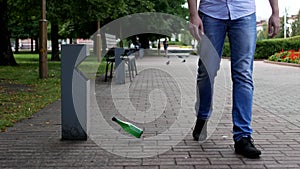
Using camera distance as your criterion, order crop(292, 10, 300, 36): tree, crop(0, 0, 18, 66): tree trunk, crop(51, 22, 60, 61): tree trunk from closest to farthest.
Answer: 1. crop(0, 0, 18, 66): tree trunk
2. crop(51, 22, 60, 61): tree trunk
3. crop(292, 10, 300, 36): tree

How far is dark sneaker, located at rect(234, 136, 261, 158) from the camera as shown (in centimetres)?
400

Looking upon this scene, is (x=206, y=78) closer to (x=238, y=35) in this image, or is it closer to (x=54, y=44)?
(x=238, y=35)

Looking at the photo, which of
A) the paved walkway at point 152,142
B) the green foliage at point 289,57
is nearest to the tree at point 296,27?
the green foliage at point 289,57

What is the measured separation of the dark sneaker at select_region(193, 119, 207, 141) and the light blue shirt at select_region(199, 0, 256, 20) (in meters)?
1.14

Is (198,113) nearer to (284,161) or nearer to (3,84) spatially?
(284,161)

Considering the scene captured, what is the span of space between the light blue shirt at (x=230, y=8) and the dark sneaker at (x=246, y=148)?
117cm

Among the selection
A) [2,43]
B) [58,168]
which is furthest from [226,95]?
[2,43]

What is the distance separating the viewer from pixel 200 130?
478 centimetres

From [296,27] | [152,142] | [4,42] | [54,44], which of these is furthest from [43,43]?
[296,27]

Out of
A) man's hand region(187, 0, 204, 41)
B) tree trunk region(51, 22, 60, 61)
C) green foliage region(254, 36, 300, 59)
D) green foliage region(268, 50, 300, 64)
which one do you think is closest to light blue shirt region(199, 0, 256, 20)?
man's hand region(187, 0, 204, 41)

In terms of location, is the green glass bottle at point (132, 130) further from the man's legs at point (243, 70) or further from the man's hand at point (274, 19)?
the man's hand at point (274, 19)

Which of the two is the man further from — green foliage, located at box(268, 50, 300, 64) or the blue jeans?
green foliage, located at box(268, 50, 300, 64)

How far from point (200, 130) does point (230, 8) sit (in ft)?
4.39

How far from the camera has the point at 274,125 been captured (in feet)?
19.1
